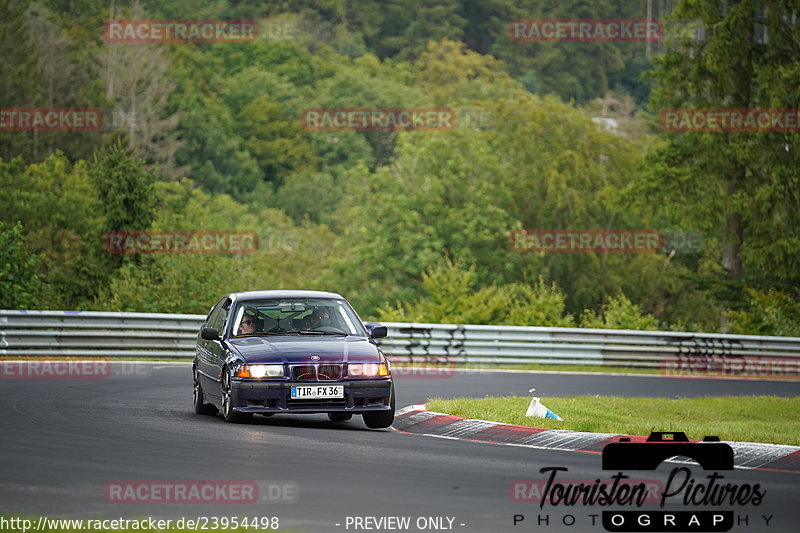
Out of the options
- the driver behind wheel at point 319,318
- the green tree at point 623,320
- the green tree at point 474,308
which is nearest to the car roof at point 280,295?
the driver behind wheel at point 319,318

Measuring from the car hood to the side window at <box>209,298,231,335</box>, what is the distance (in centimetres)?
92

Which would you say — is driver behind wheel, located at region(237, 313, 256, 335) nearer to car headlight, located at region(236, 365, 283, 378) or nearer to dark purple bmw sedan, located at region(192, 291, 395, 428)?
dark purple bmw sedan, located at region(192, 291, 395, 428)

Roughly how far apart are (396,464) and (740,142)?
42.8 metres

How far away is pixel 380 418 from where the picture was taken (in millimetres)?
17656

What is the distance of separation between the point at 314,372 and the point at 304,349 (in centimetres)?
36

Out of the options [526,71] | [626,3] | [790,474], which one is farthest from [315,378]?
[626,3]

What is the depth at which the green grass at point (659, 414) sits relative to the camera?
698 inches

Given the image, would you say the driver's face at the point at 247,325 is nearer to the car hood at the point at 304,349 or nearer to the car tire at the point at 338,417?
the car hood at the point at 304,349

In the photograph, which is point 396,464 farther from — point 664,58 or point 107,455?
point 664,58

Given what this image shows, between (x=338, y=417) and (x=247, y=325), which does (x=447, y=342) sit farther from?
(x=247, y=325)

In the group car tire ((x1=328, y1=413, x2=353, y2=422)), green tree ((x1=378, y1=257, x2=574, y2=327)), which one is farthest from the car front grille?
green tree ((x1=378, y1=257, x2=574, y2=327))

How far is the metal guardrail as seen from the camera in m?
31.0

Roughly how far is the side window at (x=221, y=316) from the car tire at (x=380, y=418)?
7.46ft

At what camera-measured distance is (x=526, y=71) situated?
144 m
